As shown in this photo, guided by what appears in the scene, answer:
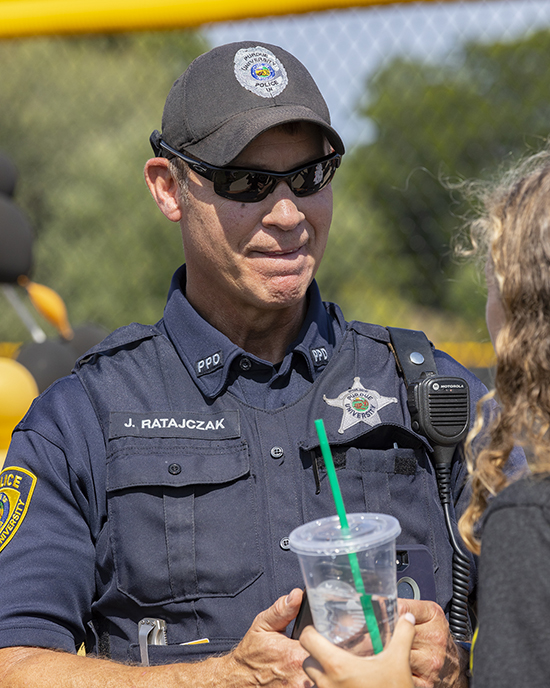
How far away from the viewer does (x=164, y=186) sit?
6.62 ft

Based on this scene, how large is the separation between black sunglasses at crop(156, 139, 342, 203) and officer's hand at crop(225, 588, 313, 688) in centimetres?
92

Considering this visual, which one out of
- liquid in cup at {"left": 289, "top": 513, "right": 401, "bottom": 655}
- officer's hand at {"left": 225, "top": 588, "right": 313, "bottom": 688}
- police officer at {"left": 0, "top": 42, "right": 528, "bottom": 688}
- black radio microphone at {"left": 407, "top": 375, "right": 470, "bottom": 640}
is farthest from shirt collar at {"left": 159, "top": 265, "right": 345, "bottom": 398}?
liquid in cup at {"left": 289, "top": 513, "right": 401, "bottom": 655}

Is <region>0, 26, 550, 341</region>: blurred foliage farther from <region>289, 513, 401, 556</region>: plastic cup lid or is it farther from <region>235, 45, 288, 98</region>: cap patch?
<region>289, 513, 401, 556</region>: plastic cup lid

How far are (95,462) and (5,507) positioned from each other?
0.21m

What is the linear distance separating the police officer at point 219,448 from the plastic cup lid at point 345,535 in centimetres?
19

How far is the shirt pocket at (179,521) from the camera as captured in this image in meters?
1.58

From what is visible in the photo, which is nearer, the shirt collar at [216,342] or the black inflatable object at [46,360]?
the shirt collar at [216,342]

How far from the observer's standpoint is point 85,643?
170cm

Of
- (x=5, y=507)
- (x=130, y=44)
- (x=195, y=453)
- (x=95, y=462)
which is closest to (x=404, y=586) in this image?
(x=195, y=453)

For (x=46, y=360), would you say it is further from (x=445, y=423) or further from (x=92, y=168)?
(x=92, y=168)

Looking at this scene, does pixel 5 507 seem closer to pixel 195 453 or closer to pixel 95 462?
pixel 95 462

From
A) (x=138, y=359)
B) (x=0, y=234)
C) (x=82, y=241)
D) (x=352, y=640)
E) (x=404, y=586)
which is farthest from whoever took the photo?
(x=82, y=241)

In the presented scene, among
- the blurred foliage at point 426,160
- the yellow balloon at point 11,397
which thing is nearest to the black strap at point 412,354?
the yellow balloon at point 11,397

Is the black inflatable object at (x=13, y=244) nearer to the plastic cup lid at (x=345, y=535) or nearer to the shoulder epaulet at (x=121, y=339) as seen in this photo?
the shoulder epaulet at (x=121, y=339)
